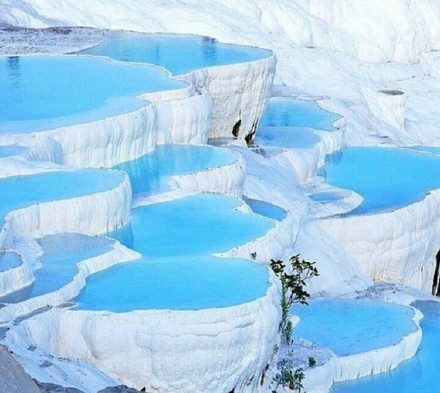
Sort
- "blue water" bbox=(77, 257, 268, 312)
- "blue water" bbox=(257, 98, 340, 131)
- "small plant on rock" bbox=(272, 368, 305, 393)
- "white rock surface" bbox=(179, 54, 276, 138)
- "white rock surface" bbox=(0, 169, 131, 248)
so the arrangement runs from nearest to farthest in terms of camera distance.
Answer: "blue water" bbox=(77, 257, 268, 312), "small plant on rock" bbox=(272, 368, 305, 393), "white rock surface" bbox=(0, 169, 131, 248), "white rock surface" bbox=(179, 54, 276, 138), "blue water" bbox=(257, 98, 340, 131)

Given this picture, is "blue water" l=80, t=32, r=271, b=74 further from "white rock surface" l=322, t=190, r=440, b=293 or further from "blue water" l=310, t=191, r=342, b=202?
"white rock surface" l=322, t=190, r=440, b=293

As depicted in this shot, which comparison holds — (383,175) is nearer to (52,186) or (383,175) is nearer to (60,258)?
(52,186)

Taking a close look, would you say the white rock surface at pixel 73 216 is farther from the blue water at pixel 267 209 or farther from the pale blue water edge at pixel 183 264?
the blue water at pixel 267 209

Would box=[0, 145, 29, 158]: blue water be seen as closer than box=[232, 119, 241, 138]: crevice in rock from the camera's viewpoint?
→ Yes

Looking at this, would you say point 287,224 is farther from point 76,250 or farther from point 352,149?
point 352,149

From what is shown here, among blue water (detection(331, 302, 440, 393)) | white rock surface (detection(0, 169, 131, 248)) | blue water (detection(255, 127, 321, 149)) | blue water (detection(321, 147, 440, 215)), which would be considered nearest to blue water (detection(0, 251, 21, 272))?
white rock surface (detection(0, 169, 131, 248))

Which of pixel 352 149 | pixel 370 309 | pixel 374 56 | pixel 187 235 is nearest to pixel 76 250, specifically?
pixel 187 235

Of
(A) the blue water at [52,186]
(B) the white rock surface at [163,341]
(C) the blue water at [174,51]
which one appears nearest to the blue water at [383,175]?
(C) the blue water at [174,51]
